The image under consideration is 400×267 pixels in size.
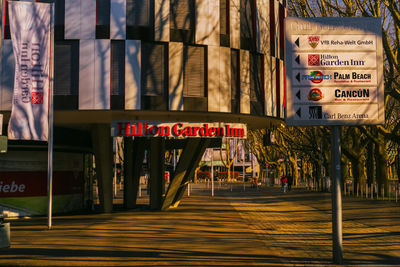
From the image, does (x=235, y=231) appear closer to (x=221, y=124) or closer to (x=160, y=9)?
(x=221, y=124)

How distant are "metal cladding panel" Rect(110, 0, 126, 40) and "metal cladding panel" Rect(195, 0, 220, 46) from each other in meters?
3.04

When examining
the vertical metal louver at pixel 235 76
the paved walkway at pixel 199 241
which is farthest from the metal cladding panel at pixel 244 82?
the paved walkway at pixel 199 241

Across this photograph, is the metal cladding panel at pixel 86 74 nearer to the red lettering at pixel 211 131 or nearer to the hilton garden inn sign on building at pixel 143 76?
the hilton garden inn sign on building at pixel 143 76

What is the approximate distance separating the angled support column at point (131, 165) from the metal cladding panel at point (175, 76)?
219 inches

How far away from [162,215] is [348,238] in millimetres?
10108

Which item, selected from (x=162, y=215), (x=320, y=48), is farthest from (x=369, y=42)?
(x=162, y=215)

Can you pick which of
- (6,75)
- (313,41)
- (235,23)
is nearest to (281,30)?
(235,23)

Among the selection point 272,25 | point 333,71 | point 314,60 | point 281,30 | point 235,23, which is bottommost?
point 333,71

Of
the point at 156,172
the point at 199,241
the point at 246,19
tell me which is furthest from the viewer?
the point at 156,172

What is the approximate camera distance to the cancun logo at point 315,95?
1125 centimetres

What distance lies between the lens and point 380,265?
10.7 meters

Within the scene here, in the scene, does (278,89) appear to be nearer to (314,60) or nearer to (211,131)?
(211,131)

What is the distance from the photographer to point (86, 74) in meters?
21.4

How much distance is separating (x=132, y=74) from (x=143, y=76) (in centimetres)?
47
